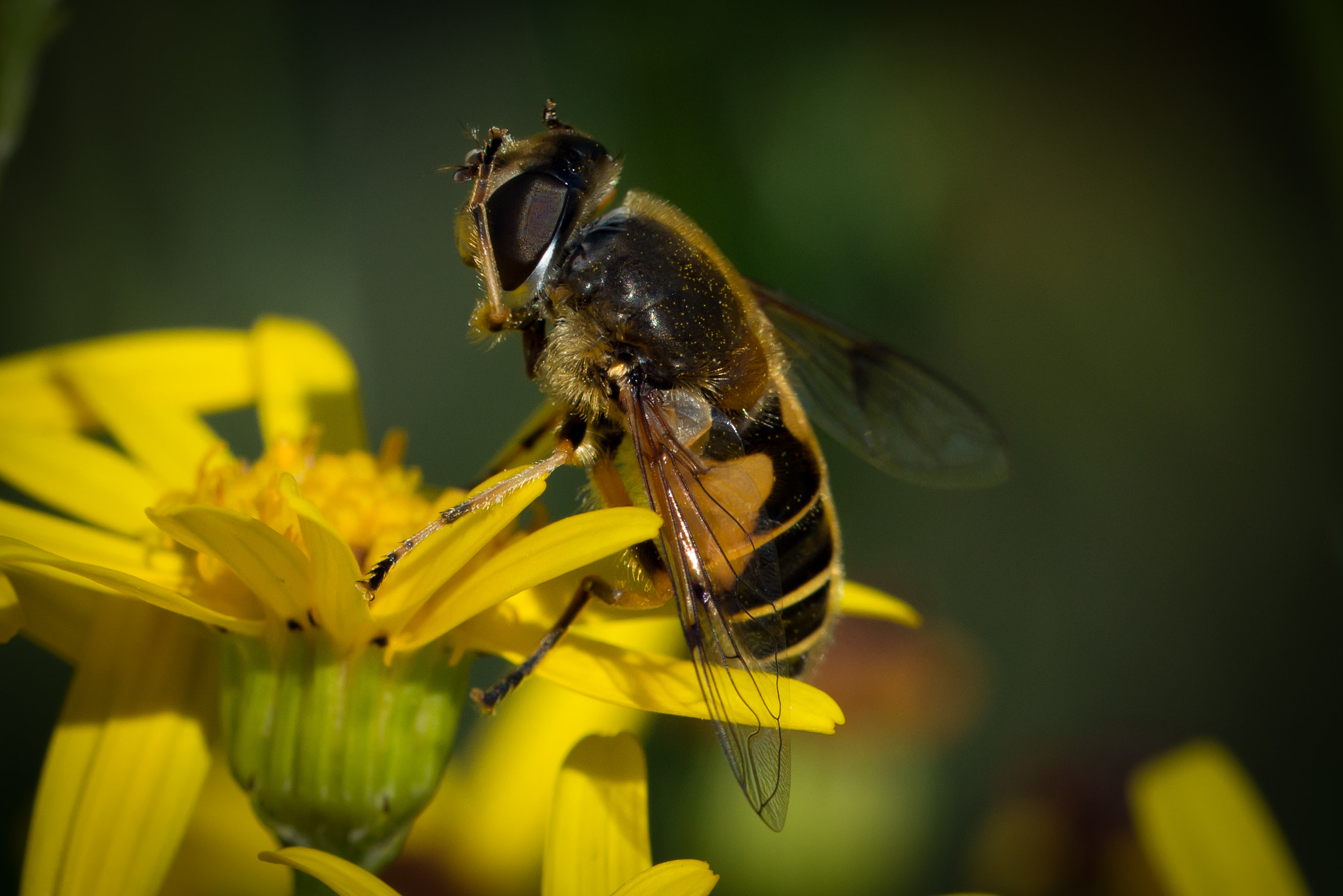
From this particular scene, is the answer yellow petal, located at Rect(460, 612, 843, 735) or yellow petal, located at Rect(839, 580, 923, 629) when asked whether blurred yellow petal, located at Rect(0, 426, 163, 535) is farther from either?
yellow petal, located at Rect(839, 580, 923, 629)

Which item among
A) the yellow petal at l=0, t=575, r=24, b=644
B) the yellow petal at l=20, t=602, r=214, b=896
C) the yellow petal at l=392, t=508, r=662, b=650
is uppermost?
the yellow petal at l=392, t=508, r=662, b=650

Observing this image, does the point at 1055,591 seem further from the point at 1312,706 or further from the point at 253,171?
the point at 253,171

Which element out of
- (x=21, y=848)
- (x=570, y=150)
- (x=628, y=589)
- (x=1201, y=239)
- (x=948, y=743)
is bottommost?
(x=21, y=848)

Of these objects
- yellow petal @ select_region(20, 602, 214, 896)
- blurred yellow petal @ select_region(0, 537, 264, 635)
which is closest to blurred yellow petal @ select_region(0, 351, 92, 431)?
yellow petal @ select_region(20, 602, 214, 896)

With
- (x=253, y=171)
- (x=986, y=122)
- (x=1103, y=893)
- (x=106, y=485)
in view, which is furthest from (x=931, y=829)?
(x=986, y=122)

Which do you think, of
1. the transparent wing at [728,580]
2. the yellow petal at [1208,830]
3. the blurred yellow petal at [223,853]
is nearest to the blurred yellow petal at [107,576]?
the transparent wing at [728,580]

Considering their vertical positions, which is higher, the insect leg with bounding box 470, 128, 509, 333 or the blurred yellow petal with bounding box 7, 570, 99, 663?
the insect leg with bounding box 470, 128, 509, 333
